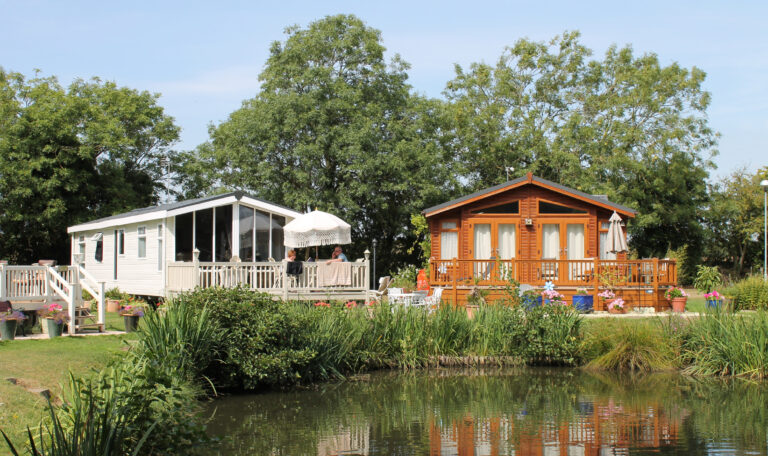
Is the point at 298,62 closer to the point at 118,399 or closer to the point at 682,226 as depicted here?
the point at 682,226

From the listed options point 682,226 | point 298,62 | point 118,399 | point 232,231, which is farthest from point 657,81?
point 118,399

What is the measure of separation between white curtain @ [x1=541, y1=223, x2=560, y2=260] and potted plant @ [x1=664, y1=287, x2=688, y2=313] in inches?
175

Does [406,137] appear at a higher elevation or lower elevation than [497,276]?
higher

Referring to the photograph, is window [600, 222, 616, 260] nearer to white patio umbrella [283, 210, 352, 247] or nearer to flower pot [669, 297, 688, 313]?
flower pot [669, 297, 688, 313]

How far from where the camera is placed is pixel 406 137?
96.5 feet

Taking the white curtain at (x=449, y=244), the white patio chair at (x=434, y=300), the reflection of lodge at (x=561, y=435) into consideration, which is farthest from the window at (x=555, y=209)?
the reflection of lodge at (x=561, y=435)

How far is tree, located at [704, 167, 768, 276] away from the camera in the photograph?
33.1m

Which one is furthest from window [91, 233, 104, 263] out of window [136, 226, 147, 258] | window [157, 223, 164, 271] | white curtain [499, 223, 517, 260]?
white curtain [499, 223, 517, 260]

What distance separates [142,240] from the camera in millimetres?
21422

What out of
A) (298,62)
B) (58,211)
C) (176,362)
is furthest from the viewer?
(298,62)

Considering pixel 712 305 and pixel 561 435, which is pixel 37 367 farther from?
pixel 712 305

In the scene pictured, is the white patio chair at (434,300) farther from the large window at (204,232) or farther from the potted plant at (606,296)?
the large window at (204,232)

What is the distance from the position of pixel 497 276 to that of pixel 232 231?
709 centimetres

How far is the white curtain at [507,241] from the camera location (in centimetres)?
2239
